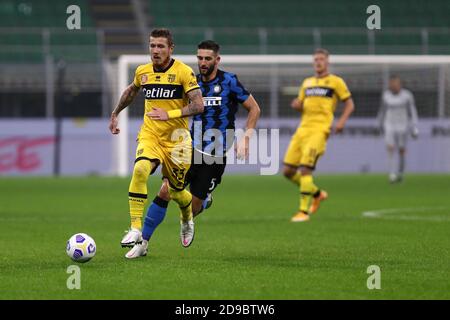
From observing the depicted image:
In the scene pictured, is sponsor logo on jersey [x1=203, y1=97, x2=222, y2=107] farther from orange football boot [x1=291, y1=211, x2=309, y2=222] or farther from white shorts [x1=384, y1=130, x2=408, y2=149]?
white shorts [x1=384, y1=130, x2=408, y2=149]

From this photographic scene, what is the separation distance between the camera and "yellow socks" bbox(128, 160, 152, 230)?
8.59m

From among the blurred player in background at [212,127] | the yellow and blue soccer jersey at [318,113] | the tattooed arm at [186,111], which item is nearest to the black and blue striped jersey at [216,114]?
the blurred player in background at [212,127]

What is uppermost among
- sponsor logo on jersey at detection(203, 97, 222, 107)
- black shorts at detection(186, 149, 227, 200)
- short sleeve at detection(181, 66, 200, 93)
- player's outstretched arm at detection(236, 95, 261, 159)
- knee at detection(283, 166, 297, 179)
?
short sleeve at detection(181, 66, 200, 93)

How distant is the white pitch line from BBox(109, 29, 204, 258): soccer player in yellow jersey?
17.2 feet

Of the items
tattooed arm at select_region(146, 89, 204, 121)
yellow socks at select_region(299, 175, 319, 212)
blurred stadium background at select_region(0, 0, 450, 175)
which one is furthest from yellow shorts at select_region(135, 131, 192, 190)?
blurred stadium background at select_region(0, 0, 450, 175)

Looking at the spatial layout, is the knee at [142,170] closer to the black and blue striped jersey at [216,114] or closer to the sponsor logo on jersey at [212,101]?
the black and blue striped jersey at [216,114]

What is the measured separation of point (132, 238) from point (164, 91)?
1.52 meters

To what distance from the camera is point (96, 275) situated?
7.40m

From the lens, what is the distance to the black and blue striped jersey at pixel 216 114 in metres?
10.2

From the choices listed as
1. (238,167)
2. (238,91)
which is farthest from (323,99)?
(238,167)

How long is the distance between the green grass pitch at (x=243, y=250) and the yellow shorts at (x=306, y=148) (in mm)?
888

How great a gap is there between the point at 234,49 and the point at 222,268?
22.4 metres

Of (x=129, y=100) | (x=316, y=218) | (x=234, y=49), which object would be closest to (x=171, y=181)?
(x=129, y=100)

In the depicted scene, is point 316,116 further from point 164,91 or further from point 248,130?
point 164,91
